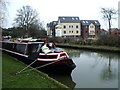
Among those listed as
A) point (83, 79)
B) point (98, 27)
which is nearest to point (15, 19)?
point (98, 27)

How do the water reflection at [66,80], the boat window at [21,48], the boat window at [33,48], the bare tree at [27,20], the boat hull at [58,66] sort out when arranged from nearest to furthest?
1. the water reflection at [66,80]
2. the boat hull at [58,66]
3. the boat window at [33,48]
4. the boat window at [21,48]
5. the bare tree at [27,20]

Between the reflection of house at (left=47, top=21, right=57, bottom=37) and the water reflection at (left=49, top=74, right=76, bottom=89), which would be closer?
the water reflection at (left=49, top=74, right=76, bottom=89)

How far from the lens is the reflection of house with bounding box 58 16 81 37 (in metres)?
88.2

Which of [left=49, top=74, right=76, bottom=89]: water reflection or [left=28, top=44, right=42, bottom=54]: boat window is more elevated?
[left=28, top=44, right=42, bottom=54]: boat window

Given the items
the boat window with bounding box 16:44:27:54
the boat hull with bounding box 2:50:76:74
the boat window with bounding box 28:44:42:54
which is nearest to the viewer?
the boat hull with bounding box 2:50:76:74

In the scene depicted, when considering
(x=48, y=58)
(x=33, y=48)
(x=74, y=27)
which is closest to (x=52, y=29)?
(x=74, y=27)

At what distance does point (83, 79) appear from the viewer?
1557 centimetres

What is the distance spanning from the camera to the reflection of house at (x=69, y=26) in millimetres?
88188

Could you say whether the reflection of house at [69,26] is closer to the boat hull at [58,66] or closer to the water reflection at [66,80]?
the boat hull at [58,66]

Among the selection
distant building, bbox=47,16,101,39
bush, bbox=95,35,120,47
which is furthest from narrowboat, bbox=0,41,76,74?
distant building, bbox=47,16,101,39

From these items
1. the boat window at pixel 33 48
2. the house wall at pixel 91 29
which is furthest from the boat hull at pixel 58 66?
the house wall at pixel 91 29

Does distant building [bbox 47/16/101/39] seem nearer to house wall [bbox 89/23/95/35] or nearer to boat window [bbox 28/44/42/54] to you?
house wall [bbox 89/23/95/35]

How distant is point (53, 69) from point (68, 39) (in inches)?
1653

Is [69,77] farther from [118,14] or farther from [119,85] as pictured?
[118,14]
